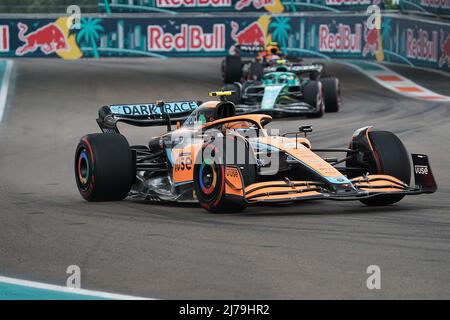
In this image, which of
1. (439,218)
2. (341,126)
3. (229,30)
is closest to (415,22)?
(229,30)

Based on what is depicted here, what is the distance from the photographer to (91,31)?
3850cm

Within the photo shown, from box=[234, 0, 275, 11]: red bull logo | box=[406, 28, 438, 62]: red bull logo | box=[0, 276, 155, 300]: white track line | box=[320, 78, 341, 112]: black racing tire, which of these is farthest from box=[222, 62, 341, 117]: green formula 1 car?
box=[0, 276, 155, 300]: white track line

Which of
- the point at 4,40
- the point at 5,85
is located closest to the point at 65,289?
the point at 5,85

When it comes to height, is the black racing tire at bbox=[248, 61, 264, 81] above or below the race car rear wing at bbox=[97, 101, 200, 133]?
below

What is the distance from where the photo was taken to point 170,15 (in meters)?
38.7

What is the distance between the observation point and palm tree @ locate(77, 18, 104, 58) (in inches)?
1505

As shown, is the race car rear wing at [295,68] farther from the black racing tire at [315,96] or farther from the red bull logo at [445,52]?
the red bull logo at [445,52]

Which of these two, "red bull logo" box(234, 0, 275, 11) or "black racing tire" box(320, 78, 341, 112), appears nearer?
"black racing tire" box(320, 78, 341, 112)

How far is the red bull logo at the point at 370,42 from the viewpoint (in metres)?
38.6

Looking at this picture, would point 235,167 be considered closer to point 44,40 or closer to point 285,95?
point 285,95

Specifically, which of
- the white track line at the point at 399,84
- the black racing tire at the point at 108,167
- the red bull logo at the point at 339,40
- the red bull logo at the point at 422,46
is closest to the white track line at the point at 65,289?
the black racing tire at the point at 108,167

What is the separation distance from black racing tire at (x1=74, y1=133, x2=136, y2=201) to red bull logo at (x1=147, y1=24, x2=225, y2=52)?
26252 mm

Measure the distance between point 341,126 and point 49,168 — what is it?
7.73 meters

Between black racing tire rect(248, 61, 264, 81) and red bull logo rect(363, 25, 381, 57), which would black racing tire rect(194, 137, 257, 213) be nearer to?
black racing tire rect(248, 61, 264, 81)
